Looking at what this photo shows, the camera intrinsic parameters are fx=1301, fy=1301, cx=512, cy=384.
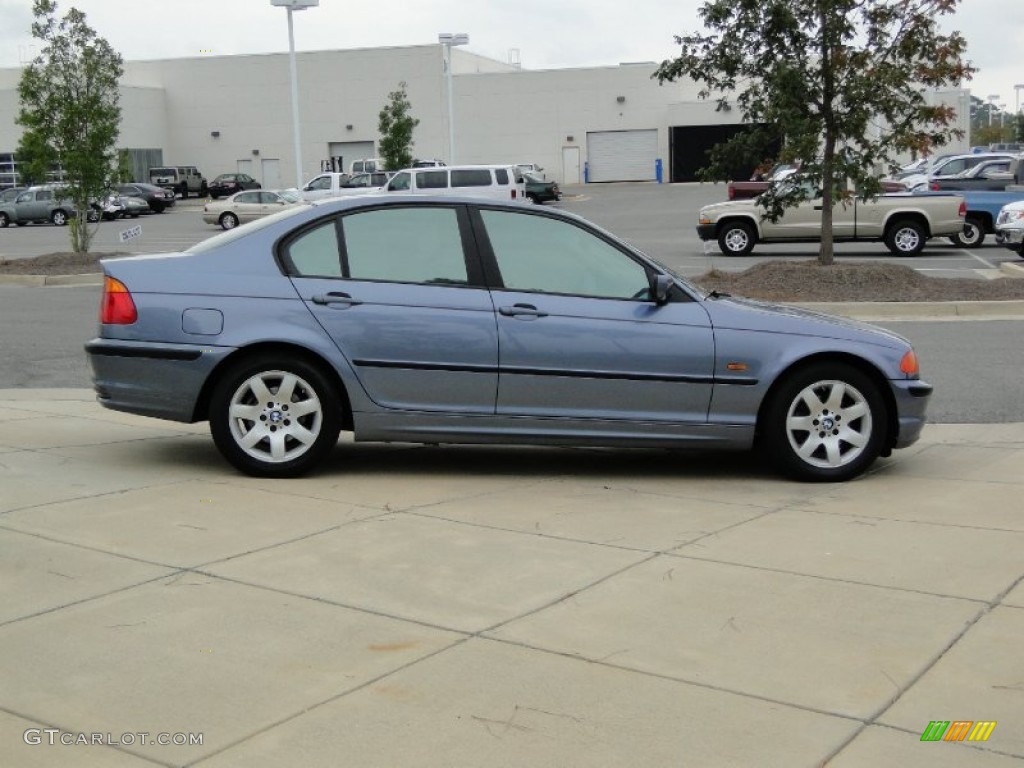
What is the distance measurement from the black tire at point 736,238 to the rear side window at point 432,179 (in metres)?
15.0

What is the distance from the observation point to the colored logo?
396cm

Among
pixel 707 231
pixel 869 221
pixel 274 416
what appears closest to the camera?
pixel 274 416

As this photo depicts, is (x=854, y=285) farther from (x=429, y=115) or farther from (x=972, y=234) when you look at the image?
(x=429, y=115)

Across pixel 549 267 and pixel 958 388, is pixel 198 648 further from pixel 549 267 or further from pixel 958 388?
pixel 958 388

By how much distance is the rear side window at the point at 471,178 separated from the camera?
39.5 m

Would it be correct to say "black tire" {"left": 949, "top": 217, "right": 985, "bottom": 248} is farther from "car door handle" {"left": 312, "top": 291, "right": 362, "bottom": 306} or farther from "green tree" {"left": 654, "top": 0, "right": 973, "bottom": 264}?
"car door handle" {"left": 312, "top": 291, "right": 362, "bottom": 306}

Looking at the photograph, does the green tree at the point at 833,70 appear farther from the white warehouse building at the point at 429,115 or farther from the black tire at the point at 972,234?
the white warehouse building at the point at 429,115

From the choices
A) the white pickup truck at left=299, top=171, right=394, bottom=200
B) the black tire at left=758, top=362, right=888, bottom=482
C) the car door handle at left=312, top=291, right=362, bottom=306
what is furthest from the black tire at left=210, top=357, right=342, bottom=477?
the white pickup truck at left=299, top=171, right=394, bottom=200

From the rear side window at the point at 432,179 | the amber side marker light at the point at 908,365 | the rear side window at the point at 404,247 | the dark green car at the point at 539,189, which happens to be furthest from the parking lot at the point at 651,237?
the rear side window at the point at 404,247

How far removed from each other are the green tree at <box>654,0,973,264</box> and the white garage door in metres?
56.9

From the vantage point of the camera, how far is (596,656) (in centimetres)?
460

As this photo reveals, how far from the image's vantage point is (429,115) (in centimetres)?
7381

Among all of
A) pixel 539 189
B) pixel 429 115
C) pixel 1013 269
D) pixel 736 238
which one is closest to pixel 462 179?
pixel 539 189

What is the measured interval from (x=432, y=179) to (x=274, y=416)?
33188 millimetres
